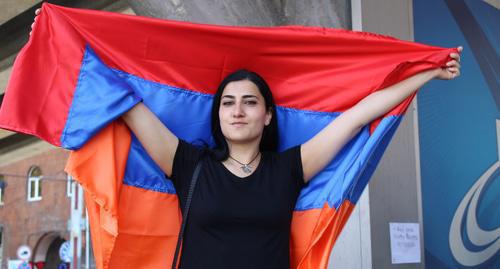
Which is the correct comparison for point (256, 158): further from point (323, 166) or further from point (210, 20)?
point (210, 20)

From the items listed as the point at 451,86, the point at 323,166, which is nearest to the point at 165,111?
the point at 323,166

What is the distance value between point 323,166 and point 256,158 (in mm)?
237

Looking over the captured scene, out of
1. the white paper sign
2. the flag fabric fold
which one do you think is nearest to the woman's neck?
the flag fabric fold

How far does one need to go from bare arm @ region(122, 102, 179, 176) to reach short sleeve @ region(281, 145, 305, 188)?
14.8 inches

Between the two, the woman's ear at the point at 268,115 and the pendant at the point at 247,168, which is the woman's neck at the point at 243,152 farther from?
the woman's ear at the point at 268,115

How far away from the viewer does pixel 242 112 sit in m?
2.01

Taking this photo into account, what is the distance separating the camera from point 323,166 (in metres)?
2.11

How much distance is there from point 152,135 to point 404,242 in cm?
177

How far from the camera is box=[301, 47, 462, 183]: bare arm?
2074mm

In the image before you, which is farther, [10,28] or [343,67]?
[10,28]

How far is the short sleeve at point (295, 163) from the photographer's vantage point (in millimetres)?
2043

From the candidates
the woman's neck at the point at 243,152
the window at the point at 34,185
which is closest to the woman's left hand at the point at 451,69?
the woman's neck at the point at 243,152

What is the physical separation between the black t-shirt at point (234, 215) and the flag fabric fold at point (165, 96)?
0.50ft

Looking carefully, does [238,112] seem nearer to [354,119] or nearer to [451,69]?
[354,119]
